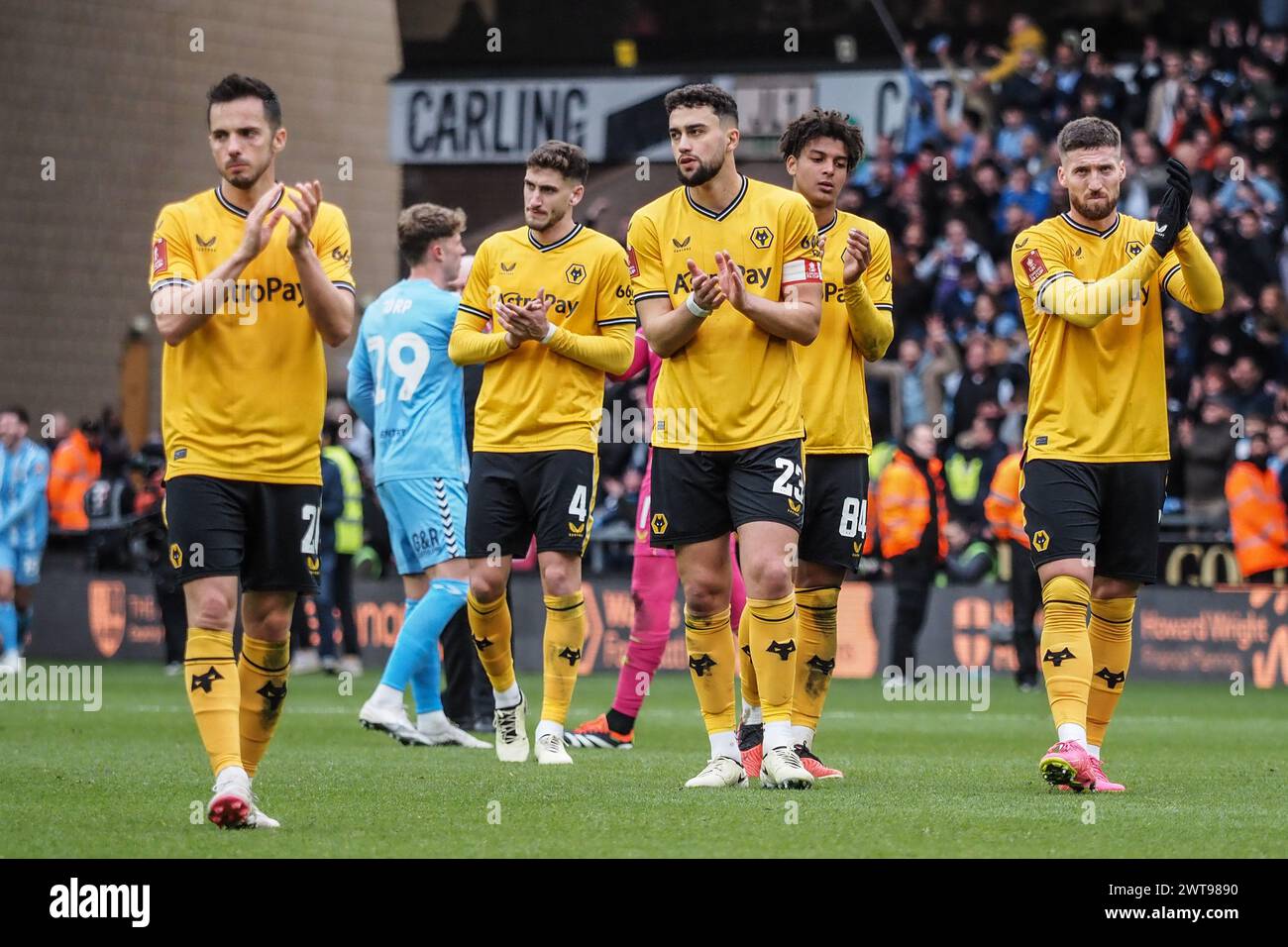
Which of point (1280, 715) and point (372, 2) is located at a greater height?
point (372, 2)

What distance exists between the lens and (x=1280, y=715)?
14.4 meters

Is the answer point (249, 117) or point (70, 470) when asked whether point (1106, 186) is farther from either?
point (70, 470)

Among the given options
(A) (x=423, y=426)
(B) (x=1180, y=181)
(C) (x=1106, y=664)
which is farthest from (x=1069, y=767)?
(A) (x=423, y=426)

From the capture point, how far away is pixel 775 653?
26.6ft

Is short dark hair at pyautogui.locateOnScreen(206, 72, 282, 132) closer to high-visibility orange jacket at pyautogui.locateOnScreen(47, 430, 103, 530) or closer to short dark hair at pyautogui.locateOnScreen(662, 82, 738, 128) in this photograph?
short dark hair at pyautogui.locateOnScreen(662, 82, 738, 128)

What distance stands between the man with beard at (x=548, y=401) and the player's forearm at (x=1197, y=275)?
260 cm

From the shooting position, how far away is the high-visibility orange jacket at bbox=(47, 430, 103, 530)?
75.4 ft

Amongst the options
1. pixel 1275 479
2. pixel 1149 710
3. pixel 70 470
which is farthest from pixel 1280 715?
pixel 70 470

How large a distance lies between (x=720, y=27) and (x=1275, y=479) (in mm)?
11182

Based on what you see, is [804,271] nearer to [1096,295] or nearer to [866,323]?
[866,323]

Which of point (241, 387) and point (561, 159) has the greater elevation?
point (561, 159)

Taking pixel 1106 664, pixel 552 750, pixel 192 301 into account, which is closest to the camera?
pixel 192 301

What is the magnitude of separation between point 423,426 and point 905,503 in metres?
7.78

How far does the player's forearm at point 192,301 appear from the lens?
674 cm
